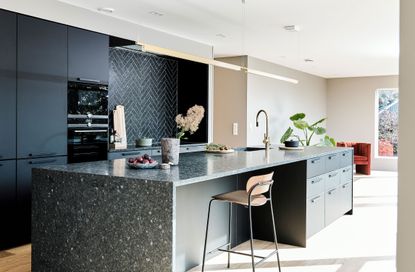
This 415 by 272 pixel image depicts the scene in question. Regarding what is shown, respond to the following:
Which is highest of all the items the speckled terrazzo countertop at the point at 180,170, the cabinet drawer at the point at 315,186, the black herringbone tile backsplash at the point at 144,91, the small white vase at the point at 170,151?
the black herringbone tile backsplash at the point at 144,91

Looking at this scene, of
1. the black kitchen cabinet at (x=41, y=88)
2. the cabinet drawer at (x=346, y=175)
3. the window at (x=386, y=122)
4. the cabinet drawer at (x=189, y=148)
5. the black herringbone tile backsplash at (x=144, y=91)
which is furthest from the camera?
the window at (x=386, y=122)

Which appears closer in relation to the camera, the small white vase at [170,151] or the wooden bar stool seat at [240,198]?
the wooden bar stool seat at [240,198]

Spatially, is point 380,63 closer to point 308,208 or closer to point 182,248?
point 308,208

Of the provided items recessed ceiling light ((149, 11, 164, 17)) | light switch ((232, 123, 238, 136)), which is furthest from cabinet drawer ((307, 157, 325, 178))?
light switch ((232, 123, 238, 136))

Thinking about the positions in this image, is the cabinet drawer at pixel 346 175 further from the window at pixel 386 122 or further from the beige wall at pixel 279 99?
the window at pixel 386 122

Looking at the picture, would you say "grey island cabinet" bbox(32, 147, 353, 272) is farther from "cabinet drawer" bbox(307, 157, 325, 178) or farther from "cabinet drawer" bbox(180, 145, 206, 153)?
"cabinet drawer" bbox(180, 145, 206, 153)

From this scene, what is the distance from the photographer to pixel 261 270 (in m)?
3.37

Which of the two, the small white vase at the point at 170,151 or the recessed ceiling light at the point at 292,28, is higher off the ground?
the recessed ceiling light at the point at 292,28

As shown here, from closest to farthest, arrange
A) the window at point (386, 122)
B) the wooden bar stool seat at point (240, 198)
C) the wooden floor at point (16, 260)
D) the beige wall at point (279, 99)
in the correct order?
the wooden bar stool seat at point (240, 198) < the wooden floor at point (16, 260) < the beige wall at point (279, 99) < the window at point (386, 122)

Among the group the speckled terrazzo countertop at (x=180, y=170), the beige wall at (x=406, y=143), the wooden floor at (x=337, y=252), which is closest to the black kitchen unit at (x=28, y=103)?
the wooden floor at (x=337, y=252)

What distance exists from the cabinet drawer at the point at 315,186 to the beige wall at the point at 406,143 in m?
3.51

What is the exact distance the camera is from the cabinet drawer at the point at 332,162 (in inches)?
182

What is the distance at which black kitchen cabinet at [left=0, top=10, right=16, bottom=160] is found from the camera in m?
3.65

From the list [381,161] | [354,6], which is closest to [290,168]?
[354,6]
